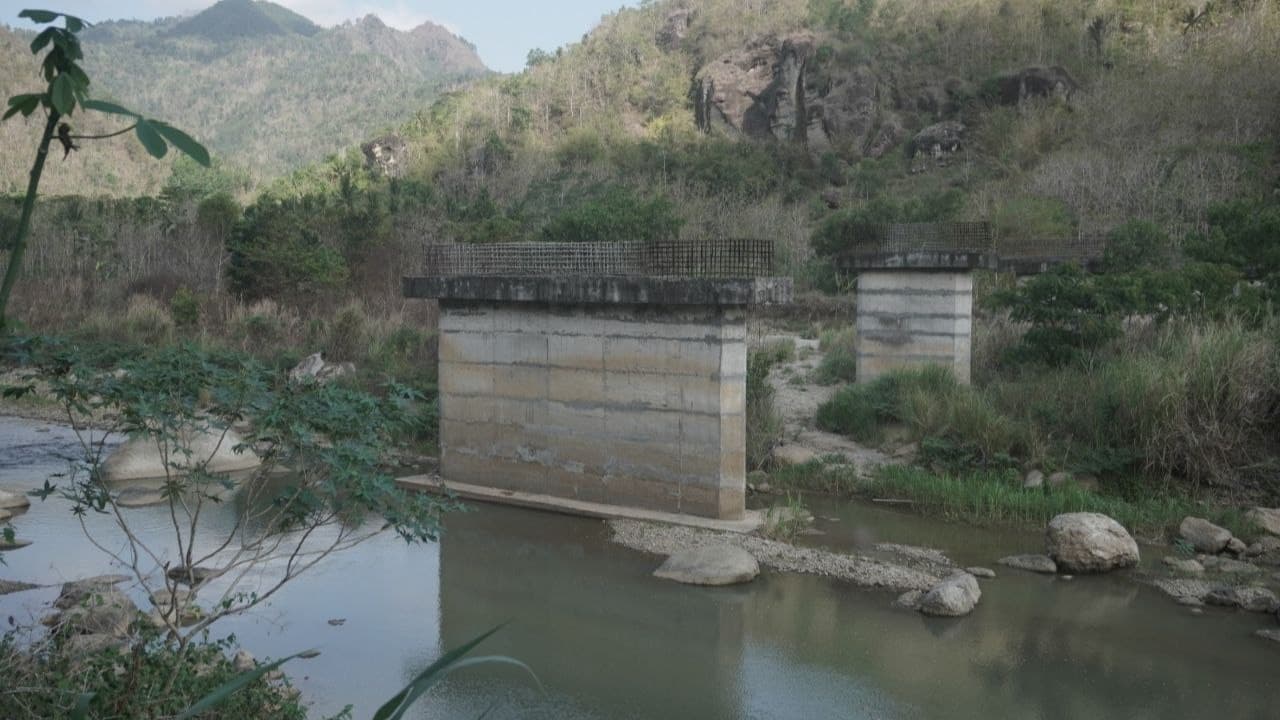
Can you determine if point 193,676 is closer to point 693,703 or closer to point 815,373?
point 693,703

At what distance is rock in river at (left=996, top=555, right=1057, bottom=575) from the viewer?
39.7 ft

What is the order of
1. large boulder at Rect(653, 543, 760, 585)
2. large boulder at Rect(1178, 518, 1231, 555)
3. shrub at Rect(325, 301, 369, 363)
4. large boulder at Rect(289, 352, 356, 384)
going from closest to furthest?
large boulder at Rect(653, 543, 760, 585), large boulder at Rect(1178, 518, 1231, 555), large boulder at Rect(289, 352, 356, 384), shrub at Rect(325, 301, 369, 363)

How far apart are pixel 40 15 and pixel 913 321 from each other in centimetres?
1755

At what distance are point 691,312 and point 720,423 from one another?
1.37 m

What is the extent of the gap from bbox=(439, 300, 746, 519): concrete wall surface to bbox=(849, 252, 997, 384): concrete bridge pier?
6578 mm

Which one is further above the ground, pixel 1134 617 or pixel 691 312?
pixel 691 312

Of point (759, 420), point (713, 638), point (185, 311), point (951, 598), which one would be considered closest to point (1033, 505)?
point (951, 598)

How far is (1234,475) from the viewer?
14.0m

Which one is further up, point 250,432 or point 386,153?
point 386,153

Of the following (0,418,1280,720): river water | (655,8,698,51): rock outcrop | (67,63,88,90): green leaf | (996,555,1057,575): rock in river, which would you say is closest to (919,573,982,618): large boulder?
(0,418,1280,720): river water

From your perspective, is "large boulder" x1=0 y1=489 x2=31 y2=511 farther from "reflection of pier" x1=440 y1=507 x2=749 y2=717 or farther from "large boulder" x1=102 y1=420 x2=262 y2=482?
"reflection of pier" x1=440 y1=507 x2=749 y2=717

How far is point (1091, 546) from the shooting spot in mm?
11945

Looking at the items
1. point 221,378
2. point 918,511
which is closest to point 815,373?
point 918,511

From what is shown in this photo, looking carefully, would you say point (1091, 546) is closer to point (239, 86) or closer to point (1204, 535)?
point (1204, 535)
